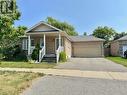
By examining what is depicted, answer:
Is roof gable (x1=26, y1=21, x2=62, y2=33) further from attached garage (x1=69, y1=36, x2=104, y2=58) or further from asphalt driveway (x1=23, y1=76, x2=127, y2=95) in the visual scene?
asphalt driveway (x1=23, y1=76, x2=127, y2=95)

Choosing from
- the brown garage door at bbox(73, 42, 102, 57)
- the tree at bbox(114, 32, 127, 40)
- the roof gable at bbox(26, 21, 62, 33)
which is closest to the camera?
the roof gable at bbox(26, 21, 62, 33)

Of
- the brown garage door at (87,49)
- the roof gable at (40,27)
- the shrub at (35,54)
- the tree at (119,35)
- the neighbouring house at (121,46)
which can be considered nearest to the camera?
the shrub at (35,54)

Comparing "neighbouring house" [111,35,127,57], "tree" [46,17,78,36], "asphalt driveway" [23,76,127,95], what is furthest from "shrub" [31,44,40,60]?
"tree" [46,17,78,36]

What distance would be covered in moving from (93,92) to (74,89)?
0.88m

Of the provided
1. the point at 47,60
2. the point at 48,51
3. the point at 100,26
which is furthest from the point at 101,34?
the point at 47,60

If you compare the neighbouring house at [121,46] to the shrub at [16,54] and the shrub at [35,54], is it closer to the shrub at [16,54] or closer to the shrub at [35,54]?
the shrub at [16,54]

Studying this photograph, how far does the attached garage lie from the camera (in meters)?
37.6

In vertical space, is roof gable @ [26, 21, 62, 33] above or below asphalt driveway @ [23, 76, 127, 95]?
above

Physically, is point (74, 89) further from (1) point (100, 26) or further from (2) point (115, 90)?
(1) point (100, 26)

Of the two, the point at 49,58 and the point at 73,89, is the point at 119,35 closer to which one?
the point at 49,58

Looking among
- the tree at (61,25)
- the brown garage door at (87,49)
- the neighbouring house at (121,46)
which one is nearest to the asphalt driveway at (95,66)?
the brown garage door at (87,49)

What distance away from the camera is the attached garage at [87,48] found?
123 feet

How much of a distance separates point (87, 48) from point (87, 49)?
24cm

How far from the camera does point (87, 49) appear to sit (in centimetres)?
3794
